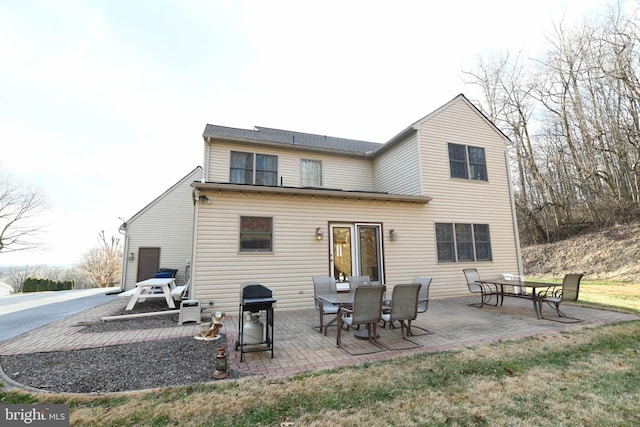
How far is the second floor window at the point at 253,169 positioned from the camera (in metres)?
9.64

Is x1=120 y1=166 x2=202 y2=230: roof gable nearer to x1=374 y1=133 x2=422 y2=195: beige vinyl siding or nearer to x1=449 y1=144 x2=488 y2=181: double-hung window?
x1=374 y1=133 x2=422 y2=195: beige vinyl siding

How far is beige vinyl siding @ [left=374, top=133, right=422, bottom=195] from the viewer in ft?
31.4

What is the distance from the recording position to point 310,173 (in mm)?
10594

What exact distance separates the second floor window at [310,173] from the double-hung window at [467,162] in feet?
16.2

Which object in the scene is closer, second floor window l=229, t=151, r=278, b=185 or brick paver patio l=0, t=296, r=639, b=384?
brick paver patio l=0, t=296, r=639, b=384

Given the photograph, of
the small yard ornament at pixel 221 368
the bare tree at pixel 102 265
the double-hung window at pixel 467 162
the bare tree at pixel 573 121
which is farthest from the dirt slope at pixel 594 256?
the bare tree at pixel 102 265

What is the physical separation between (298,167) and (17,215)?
25.5 m

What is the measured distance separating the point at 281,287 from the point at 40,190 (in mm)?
27151

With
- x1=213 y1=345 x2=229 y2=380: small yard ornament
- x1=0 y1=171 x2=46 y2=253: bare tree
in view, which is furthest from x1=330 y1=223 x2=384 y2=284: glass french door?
x1=0 y1=171 x2=46 y2=253: bare tree

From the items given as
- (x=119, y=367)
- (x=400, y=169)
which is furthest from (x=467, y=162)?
(x=119, y=367)

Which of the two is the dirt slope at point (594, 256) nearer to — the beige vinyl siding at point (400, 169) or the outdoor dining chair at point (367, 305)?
the beige vinyl siding at point (400, 169)

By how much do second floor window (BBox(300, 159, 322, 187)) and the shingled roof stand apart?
0.62 m

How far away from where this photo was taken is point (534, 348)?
4207 mm

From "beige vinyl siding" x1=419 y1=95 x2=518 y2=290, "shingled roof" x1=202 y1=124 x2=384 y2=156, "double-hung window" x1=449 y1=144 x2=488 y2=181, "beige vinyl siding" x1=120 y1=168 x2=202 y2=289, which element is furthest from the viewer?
"beige vinyl siding" x1=120 y1=168 x2=202 y2=289
